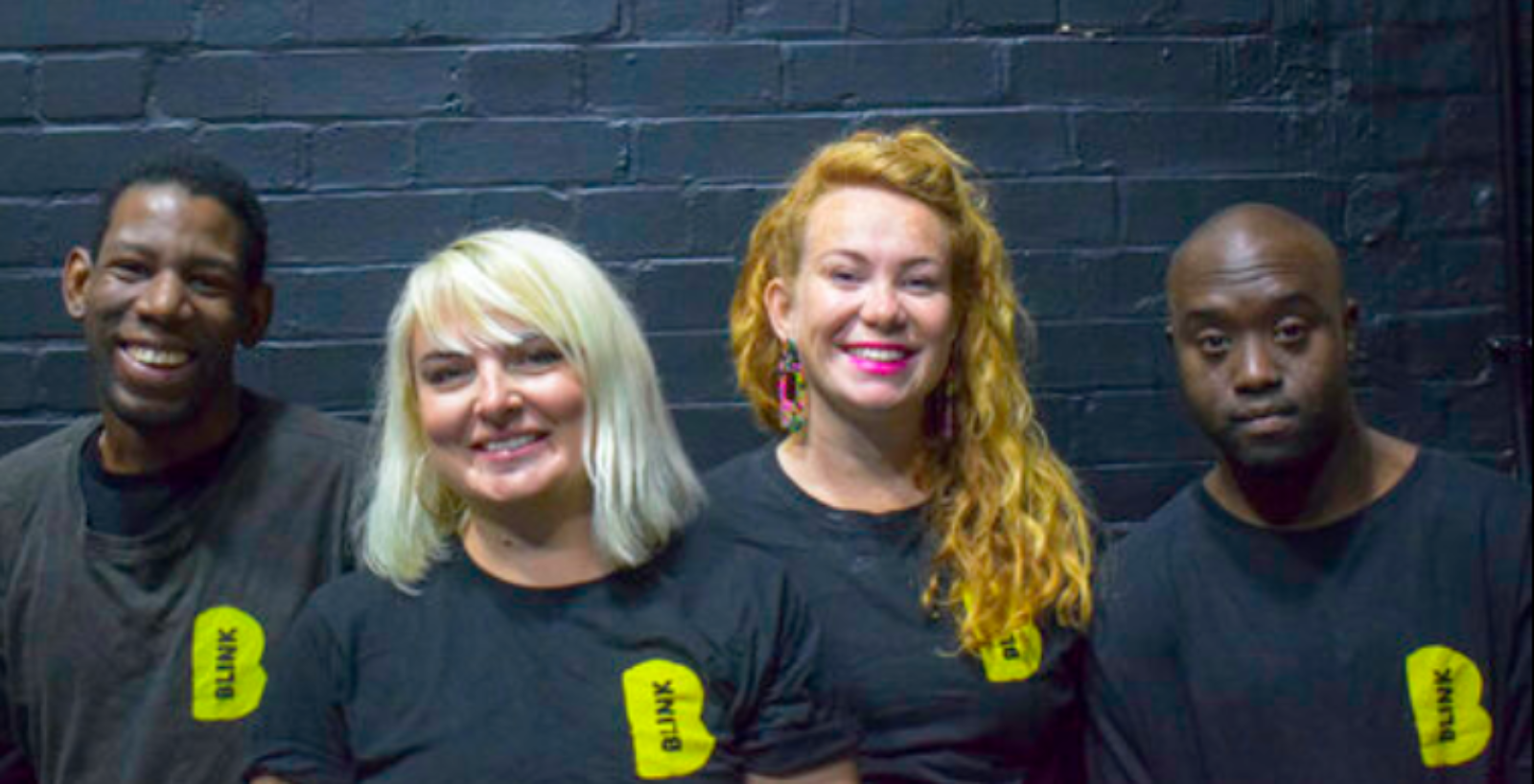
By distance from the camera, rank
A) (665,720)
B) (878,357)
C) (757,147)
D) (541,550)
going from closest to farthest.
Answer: (665,720) → (541,550) → (878,357) → (757,147)

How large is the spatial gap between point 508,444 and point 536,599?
0.20 metres

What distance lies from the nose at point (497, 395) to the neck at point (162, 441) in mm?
640

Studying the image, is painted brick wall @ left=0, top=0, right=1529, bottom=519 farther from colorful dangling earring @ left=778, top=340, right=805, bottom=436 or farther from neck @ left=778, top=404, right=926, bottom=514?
neck @ left=778, top=404, right=926, bottom=514

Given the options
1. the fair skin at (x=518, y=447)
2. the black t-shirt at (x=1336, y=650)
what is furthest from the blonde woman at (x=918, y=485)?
A: the fair skin at (x=518, y=447)

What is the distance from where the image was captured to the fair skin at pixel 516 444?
220 cm

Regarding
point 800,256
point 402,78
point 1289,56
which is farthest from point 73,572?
point 1289,56

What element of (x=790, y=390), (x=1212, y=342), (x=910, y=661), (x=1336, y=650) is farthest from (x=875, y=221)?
(x=1336, y=650)

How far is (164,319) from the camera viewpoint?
250 centimetres

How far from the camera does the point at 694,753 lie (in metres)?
2.13

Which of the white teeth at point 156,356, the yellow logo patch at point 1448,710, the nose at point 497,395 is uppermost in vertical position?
the white teeth at point 156,356

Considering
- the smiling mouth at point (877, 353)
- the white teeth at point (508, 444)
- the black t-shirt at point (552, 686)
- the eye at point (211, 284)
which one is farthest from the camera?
the eye at point (211, 284)

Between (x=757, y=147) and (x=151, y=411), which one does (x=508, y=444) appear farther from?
(x=757, y=147)

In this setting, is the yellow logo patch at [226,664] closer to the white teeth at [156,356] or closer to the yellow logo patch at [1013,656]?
the white teeth at [156,356]

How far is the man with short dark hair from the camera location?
247cm
